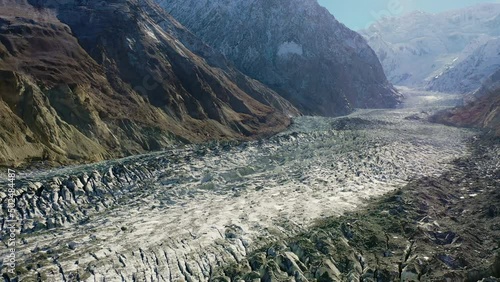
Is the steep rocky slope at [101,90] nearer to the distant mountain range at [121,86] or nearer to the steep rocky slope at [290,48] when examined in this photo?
the distant mountain range at [121,86]

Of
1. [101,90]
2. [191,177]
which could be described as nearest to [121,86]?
[101,90]

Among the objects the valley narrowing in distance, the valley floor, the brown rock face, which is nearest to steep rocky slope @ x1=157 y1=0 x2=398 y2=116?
the brown rock face

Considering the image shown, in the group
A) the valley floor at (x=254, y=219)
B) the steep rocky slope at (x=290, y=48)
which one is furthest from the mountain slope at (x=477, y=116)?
the valley floor at (x=254, y=219)

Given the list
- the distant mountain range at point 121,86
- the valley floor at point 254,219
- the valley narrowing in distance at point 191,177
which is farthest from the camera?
the distant mountain range at point 121,86

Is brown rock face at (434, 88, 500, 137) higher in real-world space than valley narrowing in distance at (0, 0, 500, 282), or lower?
higher

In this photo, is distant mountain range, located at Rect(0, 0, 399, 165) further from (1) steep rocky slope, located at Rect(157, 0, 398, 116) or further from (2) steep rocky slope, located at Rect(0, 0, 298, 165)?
(1) steep rocky slope, located at Rect(157, 0, 398, 116)

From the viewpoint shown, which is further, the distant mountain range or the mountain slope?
the mountain slope
